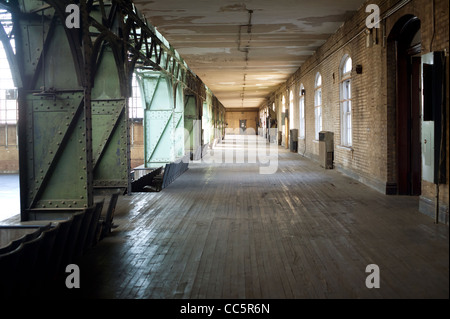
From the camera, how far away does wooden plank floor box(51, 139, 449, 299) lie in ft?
11.7

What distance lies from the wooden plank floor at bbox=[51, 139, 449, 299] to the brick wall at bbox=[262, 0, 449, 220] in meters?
0.94

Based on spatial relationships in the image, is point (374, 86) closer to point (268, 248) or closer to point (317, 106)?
point (268, 248)

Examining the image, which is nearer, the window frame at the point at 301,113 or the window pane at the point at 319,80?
the window pane at the point at 319,80

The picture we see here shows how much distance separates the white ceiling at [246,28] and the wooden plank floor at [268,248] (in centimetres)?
399

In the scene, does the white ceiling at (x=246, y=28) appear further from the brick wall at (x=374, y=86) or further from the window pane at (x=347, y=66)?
the window pane at (x=347, y=66)

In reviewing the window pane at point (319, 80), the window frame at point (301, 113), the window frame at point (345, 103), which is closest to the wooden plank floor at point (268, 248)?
the window frame at point (345, 103)

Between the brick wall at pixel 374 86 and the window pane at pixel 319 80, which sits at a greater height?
the window pane at pixel 319 80

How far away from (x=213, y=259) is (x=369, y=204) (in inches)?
148

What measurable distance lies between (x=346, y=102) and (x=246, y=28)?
337 cm

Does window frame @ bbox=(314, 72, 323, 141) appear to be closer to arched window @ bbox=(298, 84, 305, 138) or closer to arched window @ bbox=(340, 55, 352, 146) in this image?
arched window @ bbox=(298, 84, 305, 138)

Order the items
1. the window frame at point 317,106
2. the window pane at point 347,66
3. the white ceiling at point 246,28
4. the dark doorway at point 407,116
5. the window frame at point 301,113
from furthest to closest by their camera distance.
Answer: the window frame at point 301,113 < the window frame at point 317,106 < the window pane at point 347,66 < the white ceiling at point 246,28 < the dark doorway at point 407,116

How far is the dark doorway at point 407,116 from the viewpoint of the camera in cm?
791

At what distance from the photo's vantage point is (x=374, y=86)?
29.0 ft
